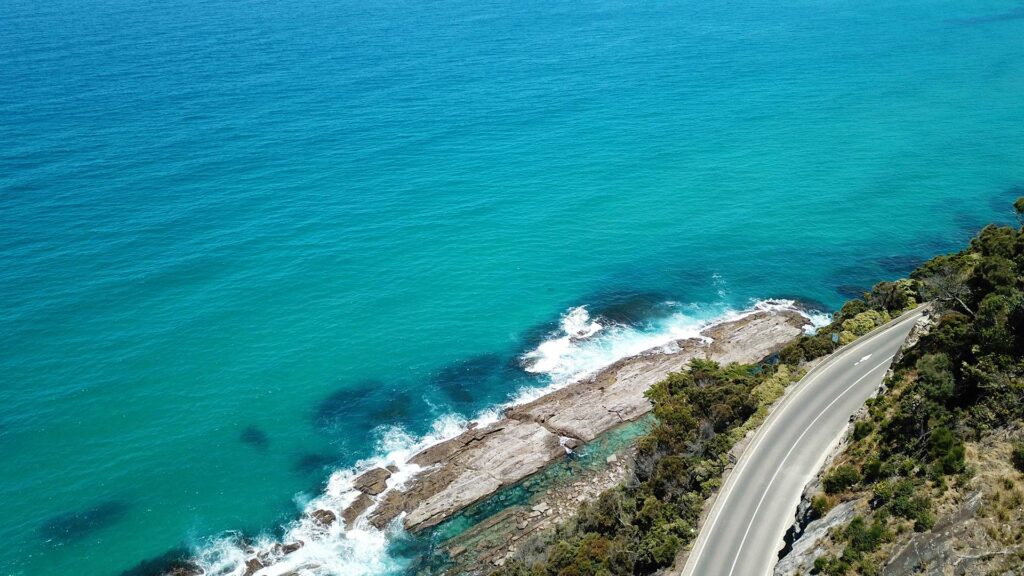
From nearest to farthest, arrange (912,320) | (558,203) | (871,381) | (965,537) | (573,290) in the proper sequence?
(965,537)
(871,381)
(912,320)
(573,290)
(558,203)

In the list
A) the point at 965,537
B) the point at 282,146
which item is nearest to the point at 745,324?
the point at 965,537

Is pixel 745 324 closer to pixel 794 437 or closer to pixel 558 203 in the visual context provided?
pixel 794 437

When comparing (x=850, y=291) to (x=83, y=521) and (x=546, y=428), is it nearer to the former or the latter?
(x=546, y=428)

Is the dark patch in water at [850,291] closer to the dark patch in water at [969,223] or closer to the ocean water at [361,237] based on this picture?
the ocean water at [361,237]

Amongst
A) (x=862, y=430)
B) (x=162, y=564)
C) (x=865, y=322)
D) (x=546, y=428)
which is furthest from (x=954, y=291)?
(x=162, y=564)

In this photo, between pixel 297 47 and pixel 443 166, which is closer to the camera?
pixel 443 166

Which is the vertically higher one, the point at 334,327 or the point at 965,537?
the point at 334,327

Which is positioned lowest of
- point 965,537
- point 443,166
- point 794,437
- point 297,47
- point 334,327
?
point 794,437

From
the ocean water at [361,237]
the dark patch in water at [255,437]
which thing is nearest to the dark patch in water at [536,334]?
the ocean water at [361,237]
